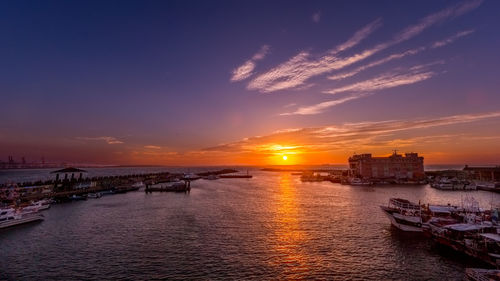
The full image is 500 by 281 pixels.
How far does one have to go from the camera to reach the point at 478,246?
2881 cm

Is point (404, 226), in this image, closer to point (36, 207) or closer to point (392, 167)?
point (36, 207)

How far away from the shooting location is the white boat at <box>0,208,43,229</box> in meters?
43.6

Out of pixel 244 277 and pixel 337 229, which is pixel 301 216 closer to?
pixel 337 229

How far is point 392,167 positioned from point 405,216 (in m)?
100

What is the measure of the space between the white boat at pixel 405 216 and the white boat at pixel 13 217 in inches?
2416

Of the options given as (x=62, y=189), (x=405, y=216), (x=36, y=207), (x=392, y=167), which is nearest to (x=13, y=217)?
(x=36, y=207)

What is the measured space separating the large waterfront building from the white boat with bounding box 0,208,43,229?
126 m

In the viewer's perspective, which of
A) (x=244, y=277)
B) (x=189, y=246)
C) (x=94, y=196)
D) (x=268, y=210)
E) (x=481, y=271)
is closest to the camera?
(x=481, y=271)

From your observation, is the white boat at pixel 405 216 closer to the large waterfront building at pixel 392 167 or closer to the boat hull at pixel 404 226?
the boat hull at pixel 404 226

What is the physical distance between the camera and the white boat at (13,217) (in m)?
43.6

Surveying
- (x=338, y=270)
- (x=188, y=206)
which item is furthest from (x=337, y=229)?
(x=188, y=206)

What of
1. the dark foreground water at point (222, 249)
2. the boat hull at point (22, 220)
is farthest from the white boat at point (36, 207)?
the dark foreground water at point (222, 249)

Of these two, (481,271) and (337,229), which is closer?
(481,271)

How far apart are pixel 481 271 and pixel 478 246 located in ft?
27.3
